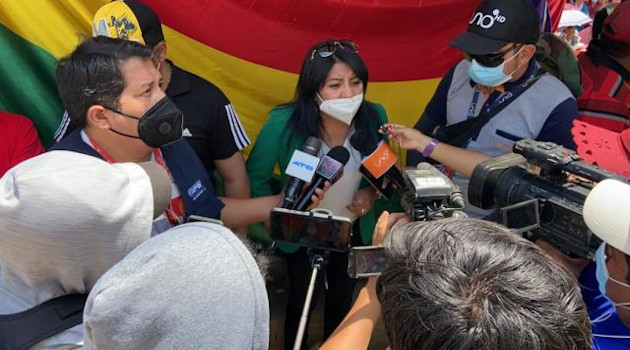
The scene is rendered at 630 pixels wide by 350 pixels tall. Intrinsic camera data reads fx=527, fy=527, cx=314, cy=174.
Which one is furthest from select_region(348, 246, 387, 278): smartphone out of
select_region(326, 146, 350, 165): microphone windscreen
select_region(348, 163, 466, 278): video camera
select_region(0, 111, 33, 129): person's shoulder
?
select_region(0, 111, 33, 129): person's shoulder

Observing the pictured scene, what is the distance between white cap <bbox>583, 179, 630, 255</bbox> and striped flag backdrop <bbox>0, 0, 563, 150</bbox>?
1907mm

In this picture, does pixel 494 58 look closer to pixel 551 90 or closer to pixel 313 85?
pixel 551 90

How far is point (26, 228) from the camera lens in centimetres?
91

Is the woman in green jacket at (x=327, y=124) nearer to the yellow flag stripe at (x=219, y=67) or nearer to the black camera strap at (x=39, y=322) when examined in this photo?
the yellow flag stripe at (x=219, y=67)

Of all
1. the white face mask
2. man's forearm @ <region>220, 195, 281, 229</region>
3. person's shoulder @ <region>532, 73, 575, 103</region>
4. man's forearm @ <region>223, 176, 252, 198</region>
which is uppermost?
person's shoulder @ <region>532, 73, 575, 103</region>

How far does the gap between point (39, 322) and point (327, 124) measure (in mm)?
1431

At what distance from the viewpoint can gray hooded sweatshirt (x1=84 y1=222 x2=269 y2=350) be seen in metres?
0.77

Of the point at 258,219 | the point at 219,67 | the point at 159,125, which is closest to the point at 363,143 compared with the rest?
the point at 258,219

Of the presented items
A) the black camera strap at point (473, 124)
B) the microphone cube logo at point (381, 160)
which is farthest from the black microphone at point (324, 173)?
the black camera strap at point (473, 124)

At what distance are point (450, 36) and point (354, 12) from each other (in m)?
0.59

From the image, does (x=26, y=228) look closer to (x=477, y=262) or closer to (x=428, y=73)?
(x=477, y=262)

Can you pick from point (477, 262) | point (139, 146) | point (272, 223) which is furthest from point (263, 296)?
point (139, 146)

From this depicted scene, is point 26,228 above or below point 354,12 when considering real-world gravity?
below

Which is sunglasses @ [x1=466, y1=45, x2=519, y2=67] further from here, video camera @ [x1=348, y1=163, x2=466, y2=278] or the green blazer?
video camera @ [x1=348, y1=163, x2=466, y2=278]
